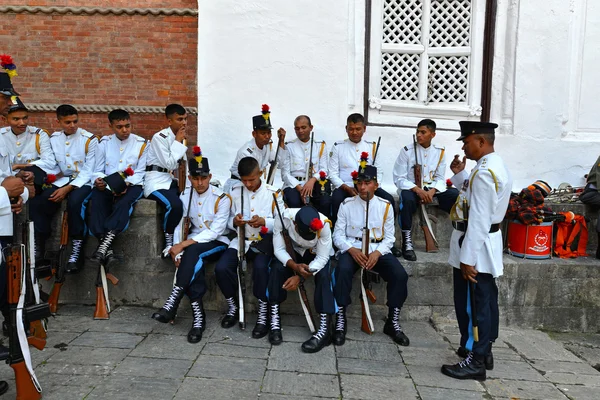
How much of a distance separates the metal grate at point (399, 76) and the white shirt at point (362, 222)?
8.06ft

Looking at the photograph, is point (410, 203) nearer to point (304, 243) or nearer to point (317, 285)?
point (304, 243)

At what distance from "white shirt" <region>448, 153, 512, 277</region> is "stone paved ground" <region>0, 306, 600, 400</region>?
3.18 feet

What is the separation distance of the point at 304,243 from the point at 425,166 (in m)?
2.14

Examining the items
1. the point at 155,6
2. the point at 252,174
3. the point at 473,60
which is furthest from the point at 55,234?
the point at 473,60

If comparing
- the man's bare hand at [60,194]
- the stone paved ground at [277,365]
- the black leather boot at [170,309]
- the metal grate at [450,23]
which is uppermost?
the metal grate at [450,23]

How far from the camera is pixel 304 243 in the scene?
4508 mm

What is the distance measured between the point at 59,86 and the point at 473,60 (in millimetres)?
5792

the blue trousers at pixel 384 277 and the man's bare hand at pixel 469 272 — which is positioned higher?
the man's bare hand at pixel 469 272

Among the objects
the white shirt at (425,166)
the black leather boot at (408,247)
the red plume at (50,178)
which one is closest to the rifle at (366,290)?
the black leather boot at (408,247)

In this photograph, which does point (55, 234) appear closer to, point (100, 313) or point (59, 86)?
point (100, 313)

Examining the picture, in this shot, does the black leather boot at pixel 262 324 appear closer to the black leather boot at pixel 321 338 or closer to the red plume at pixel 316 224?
the black leather boot at pixel 321 338

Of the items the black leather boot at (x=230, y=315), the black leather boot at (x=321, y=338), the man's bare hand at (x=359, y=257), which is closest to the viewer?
the black leather boot at (x=321, y=338)

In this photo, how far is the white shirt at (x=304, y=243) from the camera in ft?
14.4

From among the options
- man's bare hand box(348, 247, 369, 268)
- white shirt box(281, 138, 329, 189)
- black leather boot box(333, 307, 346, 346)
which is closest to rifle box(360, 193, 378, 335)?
man's bare hand box(348, 247, 369, 268)
